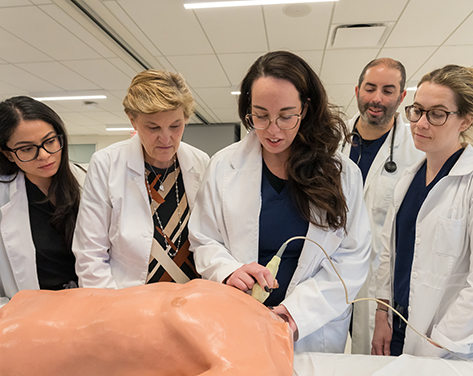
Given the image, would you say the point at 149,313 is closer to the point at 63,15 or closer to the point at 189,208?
the point at 189,208

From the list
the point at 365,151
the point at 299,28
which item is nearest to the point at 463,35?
the point at 299,28

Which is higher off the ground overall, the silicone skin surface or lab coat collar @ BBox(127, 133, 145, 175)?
lab coat collar @ BBox(127, 133, 145, 175)

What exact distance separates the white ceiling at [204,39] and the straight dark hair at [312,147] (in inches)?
57.9

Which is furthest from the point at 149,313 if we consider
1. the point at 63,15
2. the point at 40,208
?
the point at 63,15

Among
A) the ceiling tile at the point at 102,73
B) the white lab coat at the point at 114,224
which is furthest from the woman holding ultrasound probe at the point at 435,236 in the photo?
the ceiling tile at the point at 102,73

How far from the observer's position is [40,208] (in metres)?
1.29

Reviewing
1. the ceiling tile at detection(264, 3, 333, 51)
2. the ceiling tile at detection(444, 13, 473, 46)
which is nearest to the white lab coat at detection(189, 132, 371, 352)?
the ceiling tile at detection(264, 3, 333, 51)

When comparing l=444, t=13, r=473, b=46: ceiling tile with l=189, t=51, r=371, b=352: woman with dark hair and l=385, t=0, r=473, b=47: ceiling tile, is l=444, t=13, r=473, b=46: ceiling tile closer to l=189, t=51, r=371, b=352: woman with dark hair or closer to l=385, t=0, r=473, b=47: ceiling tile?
l=385, t=0, r=473, b=47: ceiling tile

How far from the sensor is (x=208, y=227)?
111 centimetres

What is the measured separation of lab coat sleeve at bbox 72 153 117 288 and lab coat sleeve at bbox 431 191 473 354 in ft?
3.68

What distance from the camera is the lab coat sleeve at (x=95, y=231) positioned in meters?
1.17

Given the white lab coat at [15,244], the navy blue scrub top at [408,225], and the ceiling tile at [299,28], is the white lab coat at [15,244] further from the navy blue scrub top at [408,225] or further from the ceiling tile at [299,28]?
the ceiling tile at [299,28]

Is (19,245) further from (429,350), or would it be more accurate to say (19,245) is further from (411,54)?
(411,54)

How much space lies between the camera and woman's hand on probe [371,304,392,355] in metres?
1.31
